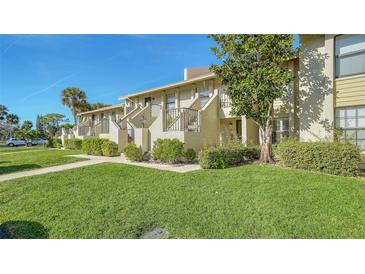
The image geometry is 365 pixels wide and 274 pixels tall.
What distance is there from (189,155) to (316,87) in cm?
647

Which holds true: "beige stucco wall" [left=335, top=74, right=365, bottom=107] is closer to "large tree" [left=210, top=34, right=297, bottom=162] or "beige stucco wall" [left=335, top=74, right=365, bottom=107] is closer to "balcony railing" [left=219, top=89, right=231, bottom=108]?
"large tree" [left=210, top=34, right=297, bottom=162]

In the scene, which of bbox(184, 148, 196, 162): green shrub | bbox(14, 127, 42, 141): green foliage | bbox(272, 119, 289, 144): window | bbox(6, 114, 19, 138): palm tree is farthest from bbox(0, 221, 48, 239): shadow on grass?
bbox(6, 114, 19, 138): palm tree

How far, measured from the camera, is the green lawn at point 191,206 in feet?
11.9

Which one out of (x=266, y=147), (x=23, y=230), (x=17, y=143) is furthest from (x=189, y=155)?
(x=17, y=143)

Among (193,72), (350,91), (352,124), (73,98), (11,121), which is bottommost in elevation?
(352,124)

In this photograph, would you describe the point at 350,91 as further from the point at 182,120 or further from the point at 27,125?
the point at 27,125

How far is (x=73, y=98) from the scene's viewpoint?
3453 cm

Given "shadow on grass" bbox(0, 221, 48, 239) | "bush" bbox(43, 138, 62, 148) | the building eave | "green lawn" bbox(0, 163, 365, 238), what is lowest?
"shadow on grass" bbox(0, 221, 48, 239)

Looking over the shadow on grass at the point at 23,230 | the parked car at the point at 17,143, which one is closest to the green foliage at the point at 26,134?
the parked car at the point at 17,143

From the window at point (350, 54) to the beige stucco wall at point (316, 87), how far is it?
28 centimetres

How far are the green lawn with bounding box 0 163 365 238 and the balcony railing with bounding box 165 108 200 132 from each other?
13.6ft

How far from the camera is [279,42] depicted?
793 cm

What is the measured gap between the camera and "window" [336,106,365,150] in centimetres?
830
